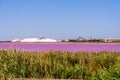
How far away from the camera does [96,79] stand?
757cm

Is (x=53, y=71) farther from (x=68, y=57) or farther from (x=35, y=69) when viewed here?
(x=68, y=57)

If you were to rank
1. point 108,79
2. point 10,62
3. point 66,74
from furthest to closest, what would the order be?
point 10,62, point 66,74, point 108,79

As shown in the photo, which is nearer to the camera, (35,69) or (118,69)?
(118,69)

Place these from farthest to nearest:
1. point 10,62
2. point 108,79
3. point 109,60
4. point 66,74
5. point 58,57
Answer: point 58,57 < point 109,60 < point 10,62 < point 66,74 < point 108,79

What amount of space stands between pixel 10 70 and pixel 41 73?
828 mm

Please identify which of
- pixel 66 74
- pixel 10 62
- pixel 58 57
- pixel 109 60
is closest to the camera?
pixel 66 74

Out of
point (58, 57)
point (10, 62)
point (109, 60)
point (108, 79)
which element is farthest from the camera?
point (58, 57)

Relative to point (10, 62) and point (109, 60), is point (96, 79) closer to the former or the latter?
point (10, 62)

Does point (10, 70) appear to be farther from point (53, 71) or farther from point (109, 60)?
point (109, 60)

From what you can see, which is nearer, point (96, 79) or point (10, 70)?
point (96, 79)

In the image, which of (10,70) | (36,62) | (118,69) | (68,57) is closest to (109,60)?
(68,57)

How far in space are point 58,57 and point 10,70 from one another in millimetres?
4510

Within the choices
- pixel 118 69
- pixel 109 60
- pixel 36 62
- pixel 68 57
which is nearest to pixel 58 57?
pixel 68 57

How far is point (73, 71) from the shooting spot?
1017cm
